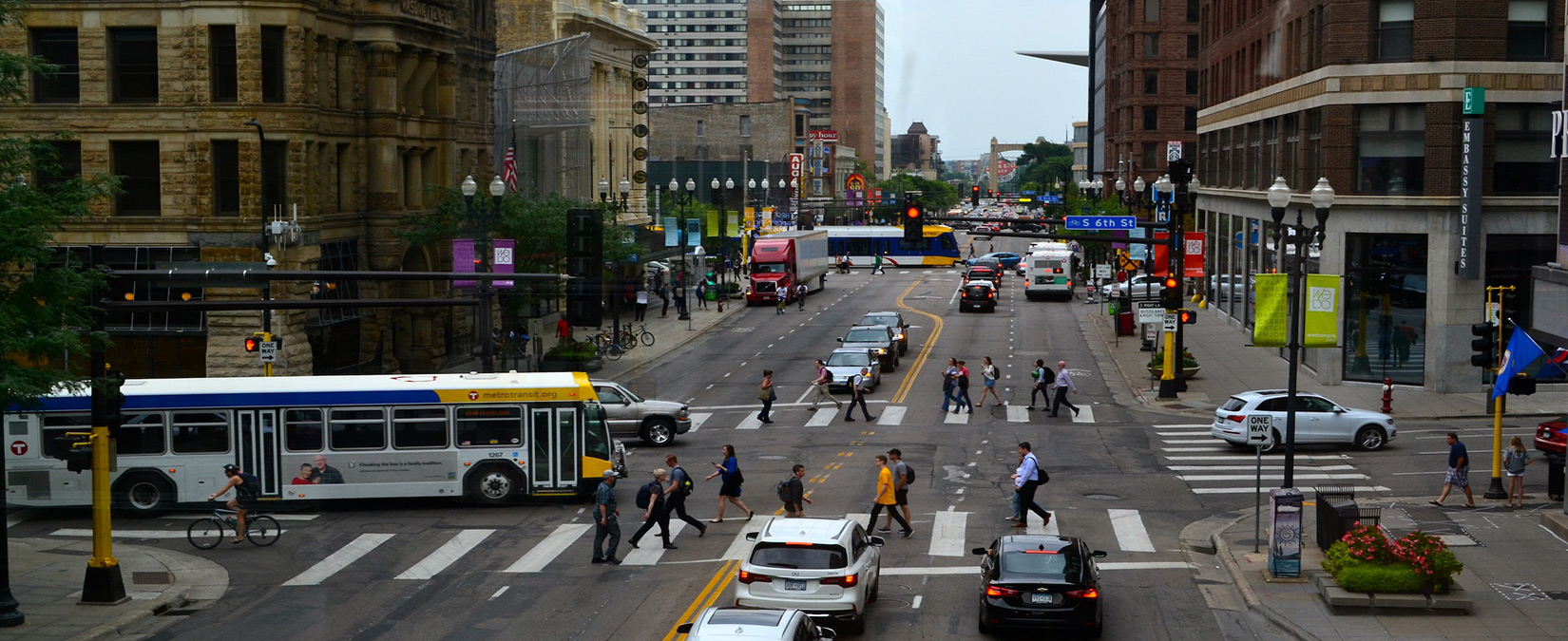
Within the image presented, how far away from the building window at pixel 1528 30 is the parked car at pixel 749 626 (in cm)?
3679

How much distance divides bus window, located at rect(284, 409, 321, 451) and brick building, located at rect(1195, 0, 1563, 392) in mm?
31914

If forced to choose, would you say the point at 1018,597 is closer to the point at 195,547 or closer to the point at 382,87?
the point at 195,547

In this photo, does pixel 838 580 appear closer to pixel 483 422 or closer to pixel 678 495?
pixel 678 495

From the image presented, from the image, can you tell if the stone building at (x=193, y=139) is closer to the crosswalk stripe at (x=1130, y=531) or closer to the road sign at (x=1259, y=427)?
the crosswalk stripe at (x=1130, y=531)

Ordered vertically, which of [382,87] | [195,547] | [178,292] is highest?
[382,87]

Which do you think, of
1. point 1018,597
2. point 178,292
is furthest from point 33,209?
point 178,292

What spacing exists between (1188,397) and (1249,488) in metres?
14.4

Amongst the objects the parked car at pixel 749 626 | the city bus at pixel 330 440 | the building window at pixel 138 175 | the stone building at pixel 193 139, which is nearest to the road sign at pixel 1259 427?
the city bus at pixel 330 440

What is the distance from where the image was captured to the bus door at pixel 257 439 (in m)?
28.1

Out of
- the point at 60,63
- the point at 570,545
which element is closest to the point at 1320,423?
the point at 570,545

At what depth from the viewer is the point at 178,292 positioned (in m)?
45.1

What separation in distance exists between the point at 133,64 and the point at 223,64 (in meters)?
2.80

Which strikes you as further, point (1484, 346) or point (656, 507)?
point (1484, 346)

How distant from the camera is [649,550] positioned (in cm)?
2528
